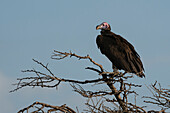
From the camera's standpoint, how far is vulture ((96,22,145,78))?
28.3 feet

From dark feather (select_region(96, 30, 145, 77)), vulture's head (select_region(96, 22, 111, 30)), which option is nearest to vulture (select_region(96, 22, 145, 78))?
dark feather (select_region(96, 30, 145, 77))

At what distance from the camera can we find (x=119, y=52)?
9117mm

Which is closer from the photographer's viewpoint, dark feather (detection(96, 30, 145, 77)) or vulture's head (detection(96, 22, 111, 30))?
dark feather (detection(96, 30, 145, 77))

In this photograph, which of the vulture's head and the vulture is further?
the vulture's head

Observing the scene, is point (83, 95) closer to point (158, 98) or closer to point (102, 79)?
point (102, 79)

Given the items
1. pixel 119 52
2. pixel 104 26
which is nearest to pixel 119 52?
pixel 119 52

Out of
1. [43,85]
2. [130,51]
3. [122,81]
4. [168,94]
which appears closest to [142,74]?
[130,51]

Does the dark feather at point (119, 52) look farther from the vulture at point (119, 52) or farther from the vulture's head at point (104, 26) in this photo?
the vulture's head at point (104, 26)

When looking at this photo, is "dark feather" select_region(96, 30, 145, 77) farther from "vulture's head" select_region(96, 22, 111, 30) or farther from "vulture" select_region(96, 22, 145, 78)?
"vulture's head" select_region(96, 22, 111, 30)

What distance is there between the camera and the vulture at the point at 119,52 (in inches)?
339

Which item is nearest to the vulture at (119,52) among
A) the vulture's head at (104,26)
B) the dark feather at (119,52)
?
the dark feather at (119,52)

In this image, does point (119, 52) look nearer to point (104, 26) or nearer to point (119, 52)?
point (119, 52)

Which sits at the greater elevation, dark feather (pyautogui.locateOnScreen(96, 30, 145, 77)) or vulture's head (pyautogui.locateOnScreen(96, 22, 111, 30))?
vulture's head (pyautogui.locateOnScreen(96, 22, 111, 30))

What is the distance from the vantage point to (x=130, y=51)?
9.02m
